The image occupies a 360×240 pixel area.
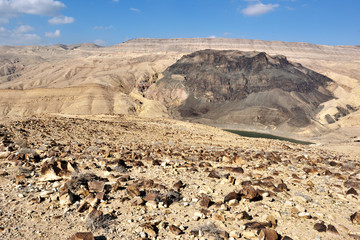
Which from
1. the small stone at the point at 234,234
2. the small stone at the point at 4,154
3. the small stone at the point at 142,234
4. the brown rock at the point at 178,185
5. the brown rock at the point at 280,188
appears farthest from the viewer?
the small stone at the point at 4,154

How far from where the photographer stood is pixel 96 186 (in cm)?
545

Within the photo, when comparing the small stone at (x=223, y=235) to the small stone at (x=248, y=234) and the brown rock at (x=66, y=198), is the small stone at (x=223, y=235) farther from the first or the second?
the brown rock at (x=66, y=198)

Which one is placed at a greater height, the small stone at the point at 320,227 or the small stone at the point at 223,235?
the small stone at the point at 223,235

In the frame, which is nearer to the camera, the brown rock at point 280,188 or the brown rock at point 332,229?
the brown rock at point 332,229

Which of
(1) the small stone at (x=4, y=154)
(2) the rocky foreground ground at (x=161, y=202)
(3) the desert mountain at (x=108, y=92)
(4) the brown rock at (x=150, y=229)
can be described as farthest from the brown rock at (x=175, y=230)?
(3) the desert mountain at (x=108, y=92)

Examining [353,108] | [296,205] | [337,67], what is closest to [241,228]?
[296,205]

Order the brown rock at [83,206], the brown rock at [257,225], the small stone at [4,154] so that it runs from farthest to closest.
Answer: the small stone at [4,154], the brown rock at [83,206], the brown rock at [257,225]

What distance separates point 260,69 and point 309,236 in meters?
88.7

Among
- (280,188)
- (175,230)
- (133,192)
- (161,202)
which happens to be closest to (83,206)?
(133,192)

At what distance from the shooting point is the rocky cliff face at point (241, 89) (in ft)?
235

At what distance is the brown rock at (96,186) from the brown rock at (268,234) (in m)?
3.08

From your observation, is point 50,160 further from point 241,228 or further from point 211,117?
point 211,117

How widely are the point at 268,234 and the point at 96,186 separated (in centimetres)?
335

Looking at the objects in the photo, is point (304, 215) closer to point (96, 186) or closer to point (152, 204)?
point (152, 204)
